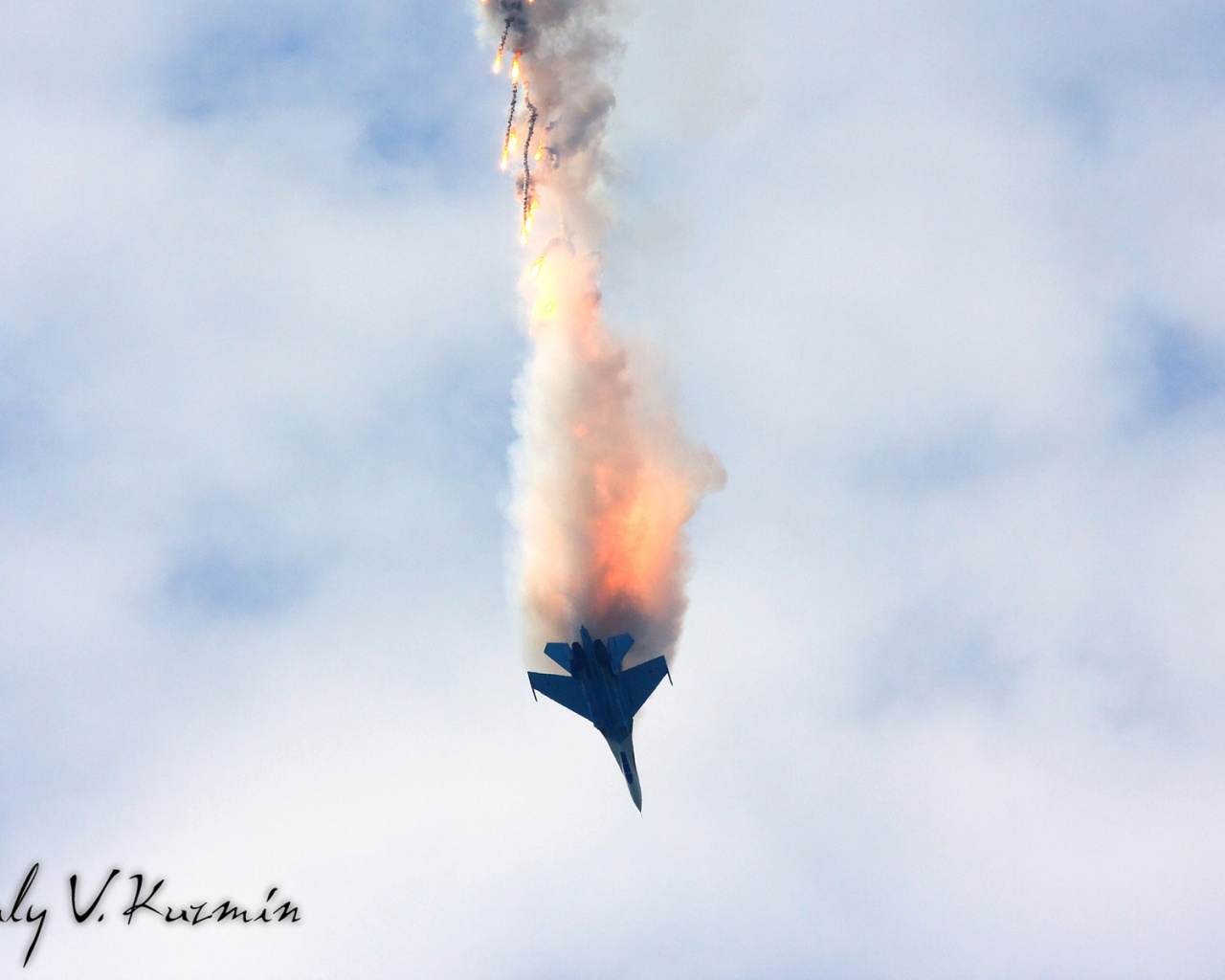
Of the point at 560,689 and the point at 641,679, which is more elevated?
the point at 560,689

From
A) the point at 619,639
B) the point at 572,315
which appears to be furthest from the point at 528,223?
the point at 619,639

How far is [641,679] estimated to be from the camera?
79.8 metres

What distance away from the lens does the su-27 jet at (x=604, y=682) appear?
78062 millimetres

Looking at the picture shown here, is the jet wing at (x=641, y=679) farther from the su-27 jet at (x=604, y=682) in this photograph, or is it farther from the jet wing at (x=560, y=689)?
the jet wing at (x=560, y=689)

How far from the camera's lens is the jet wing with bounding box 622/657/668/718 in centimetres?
7944

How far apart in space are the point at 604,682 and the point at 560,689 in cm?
346

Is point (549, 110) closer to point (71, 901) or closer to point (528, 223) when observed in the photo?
point (528, 223)

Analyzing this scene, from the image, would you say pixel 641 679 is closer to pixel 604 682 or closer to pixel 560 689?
pixel 604 682

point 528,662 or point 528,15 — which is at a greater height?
point 528,15

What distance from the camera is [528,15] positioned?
2724 inches

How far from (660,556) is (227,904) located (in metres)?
31.5

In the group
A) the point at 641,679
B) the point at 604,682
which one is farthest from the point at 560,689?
the point at 641,679

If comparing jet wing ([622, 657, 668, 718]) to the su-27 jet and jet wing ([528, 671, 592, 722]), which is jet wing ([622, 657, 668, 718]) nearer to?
the su-27 jet

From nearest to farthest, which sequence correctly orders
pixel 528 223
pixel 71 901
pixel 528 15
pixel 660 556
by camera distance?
pixel 71 901 < pixel 528 15 < pixel 528 223 < pixel 660 556
